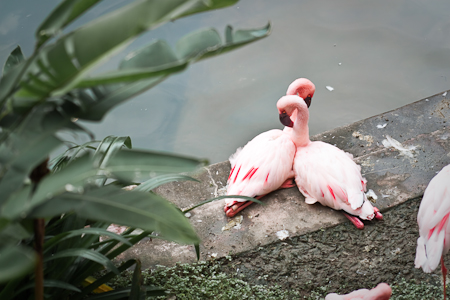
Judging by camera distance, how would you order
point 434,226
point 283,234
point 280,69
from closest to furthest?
point 434,226 < point 283,234 < point 280,69

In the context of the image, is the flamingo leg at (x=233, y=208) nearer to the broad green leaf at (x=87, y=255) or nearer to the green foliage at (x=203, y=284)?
the green foliage at (x=203, y=284)

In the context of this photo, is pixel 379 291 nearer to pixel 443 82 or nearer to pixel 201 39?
pixel 201 39

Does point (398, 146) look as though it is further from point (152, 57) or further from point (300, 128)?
point (152, 57)

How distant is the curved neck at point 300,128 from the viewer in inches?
86.8

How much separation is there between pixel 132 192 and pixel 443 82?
3.20 m

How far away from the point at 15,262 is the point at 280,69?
302 centimetres

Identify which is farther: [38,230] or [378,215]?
[378,215]

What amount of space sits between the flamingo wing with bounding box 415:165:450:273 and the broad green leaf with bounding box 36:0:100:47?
1418 mm

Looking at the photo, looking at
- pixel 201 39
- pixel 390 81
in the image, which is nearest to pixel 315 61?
pixel 390 81

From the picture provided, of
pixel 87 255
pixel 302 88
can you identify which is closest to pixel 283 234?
pixel 302 88

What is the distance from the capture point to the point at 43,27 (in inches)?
27.8

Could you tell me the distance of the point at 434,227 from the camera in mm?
1625

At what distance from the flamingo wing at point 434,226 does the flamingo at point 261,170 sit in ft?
2.24

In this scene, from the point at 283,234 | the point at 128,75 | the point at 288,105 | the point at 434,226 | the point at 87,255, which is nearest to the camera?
the point at 128,75
